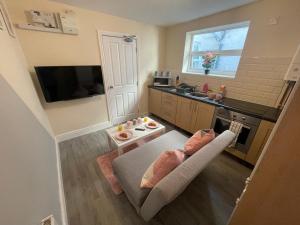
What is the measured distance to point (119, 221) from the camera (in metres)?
1.31

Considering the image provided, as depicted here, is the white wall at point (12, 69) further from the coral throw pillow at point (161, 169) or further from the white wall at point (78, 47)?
the coral throw pillow at point (161, 169)

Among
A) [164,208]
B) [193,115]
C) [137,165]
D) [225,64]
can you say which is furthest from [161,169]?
[225,64]

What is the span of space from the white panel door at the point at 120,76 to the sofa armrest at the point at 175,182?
8.05 feet

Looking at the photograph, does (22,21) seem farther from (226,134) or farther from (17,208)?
(226,134)

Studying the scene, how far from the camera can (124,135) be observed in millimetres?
1986

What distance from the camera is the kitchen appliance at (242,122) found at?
1.81 meters

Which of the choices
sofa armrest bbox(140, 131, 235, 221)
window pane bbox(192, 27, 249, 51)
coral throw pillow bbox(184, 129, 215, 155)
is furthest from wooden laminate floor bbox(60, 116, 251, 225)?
window pane bbox(192, 27, 249, 51)

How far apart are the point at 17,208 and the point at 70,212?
98 centimetres

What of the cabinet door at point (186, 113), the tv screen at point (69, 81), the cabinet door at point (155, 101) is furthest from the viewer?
the cabinet door at point (155, 101)

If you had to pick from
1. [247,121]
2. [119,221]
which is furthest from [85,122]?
[247,121]

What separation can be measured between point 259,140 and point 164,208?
1598 millimetres

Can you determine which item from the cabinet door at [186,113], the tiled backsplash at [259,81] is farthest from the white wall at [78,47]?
the tiled backsplash at [259,81]

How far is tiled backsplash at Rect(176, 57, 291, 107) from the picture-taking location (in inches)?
74.1

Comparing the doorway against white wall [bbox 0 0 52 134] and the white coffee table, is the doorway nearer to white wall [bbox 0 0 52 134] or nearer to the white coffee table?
the white coffee table
